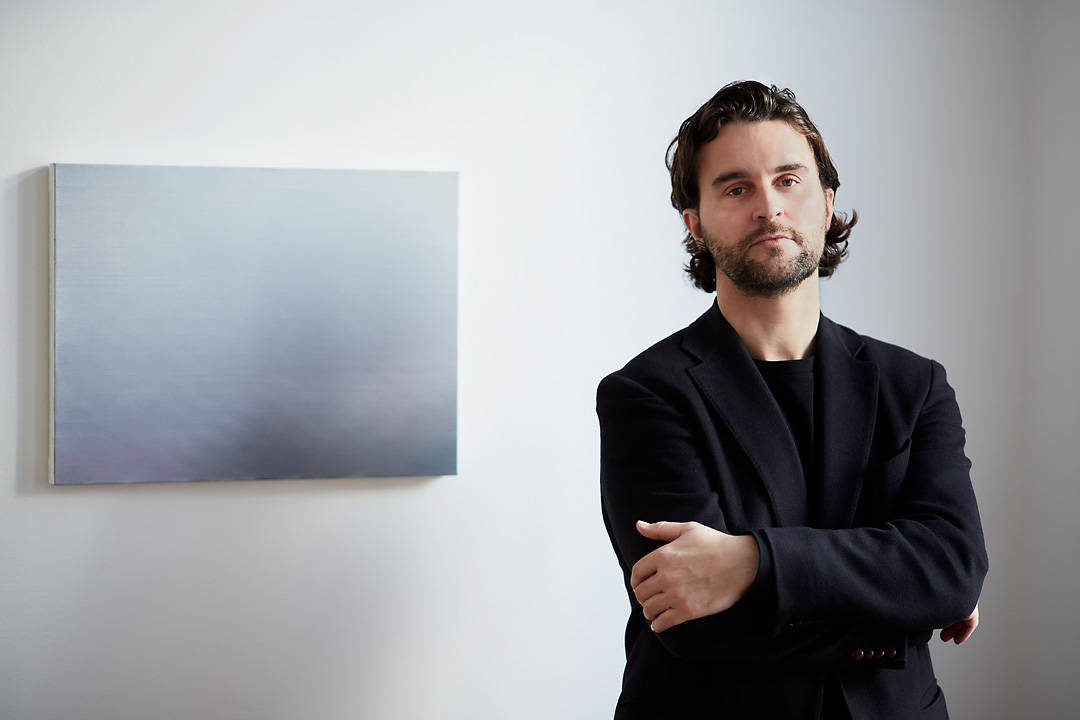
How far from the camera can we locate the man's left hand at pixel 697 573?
4.28 feet

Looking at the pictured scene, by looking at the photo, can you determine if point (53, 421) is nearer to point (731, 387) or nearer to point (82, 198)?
point (82, 198)

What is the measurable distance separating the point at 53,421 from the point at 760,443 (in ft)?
5.70

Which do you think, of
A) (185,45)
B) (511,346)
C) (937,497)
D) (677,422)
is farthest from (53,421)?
(937,497)

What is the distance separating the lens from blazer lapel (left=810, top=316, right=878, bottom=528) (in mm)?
1450

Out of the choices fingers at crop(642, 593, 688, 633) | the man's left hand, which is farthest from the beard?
fingers at crop(642, 593, 688, 633)

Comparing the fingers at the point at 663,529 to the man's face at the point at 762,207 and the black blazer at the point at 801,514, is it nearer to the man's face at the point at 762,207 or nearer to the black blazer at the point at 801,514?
the black blazer at the point at 801,514

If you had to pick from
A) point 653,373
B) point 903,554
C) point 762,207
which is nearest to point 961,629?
point 903,554

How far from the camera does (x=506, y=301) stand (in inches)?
91.3

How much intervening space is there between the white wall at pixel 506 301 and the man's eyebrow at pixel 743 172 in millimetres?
813

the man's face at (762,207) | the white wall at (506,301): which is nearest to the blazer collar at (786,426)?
the man's face at (762,207)

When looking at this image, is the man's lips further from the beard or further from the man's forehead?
the man's forehead

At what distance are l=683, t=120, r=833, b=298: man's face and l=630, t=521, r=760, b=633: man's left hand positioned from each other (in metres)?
0.49

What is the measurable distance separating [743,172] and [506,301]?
918 mm

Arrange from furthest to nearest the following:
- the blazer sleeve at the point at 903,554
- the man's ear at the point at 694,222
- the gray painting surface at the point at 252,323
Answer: the gray painting surface at the point at 252,323 → the man's ear at the point at 694,222 → the blazer sleeve at the point at 903,554
